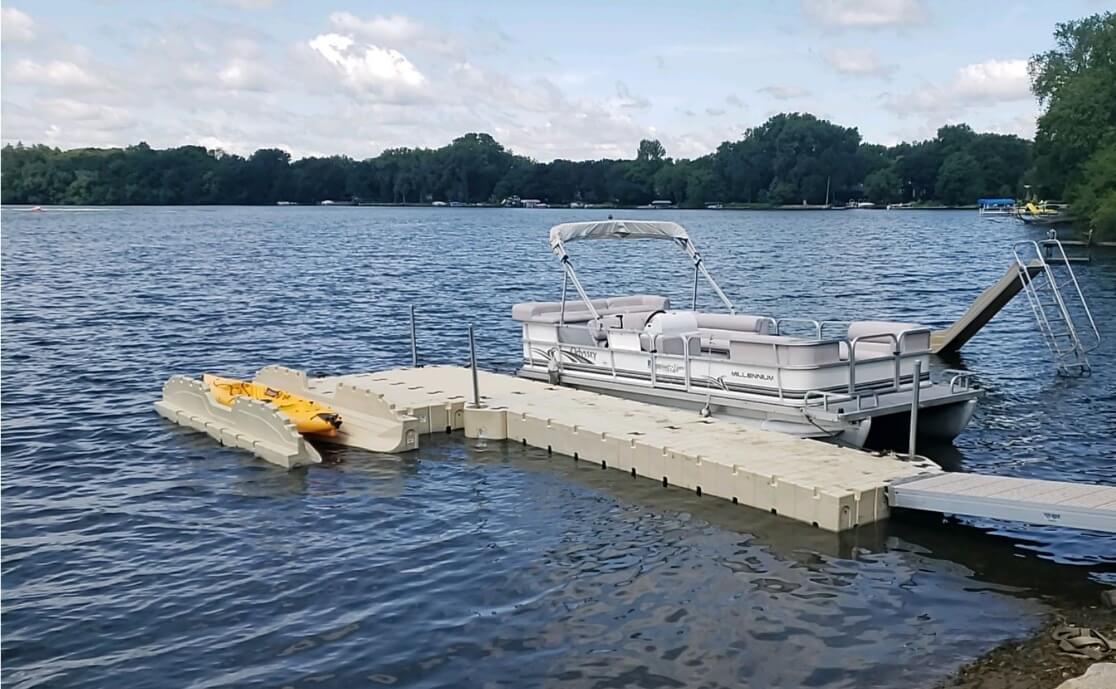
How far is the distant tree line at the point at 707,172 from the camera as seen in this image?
168500 mm

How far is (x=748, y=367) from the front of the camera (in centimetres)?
1568

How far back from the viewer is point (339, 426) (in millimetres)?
16938

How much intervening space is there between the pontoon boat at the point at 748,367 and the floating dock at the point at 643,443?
52 cm

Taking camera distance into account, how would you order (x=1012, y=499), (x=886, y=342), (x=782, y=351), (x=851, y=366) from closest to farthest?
(x=1012, y=499), (x=851, y=366), (x=782, y=351), (x=886, y=342)

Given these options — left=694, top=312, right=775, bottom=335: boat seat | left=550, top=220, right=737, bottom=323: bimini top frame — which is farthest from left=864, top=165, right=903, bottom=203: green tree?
left=694, top=312, right=775, bottom=335: boat seat

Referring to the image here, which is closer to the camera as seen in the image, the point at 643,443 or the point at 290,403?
the point at 643,443

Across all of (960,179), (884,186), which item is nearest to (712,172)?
(884,186)

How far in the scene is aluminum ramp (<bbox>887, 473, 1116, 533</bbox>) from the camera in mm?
10453

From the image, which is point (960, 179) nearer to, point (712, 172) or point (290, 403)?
point (712, 172)

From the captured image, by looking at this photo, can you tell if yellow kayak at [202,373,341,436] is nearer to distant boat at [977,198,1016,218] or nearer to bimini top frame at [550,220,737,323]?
bimini top frame at [550,220,737,323]

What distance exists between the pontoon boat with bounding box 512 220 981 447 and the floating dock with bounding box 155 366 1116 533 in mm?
517

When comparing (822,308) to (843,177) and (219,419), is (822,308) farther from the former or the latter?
(843,177)

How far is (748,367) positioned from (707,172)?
177 meters

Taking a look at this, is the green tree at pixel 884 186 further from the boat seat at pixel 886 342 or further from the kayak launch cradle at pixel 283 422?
the kayak launch cradle at pixel 283 422
